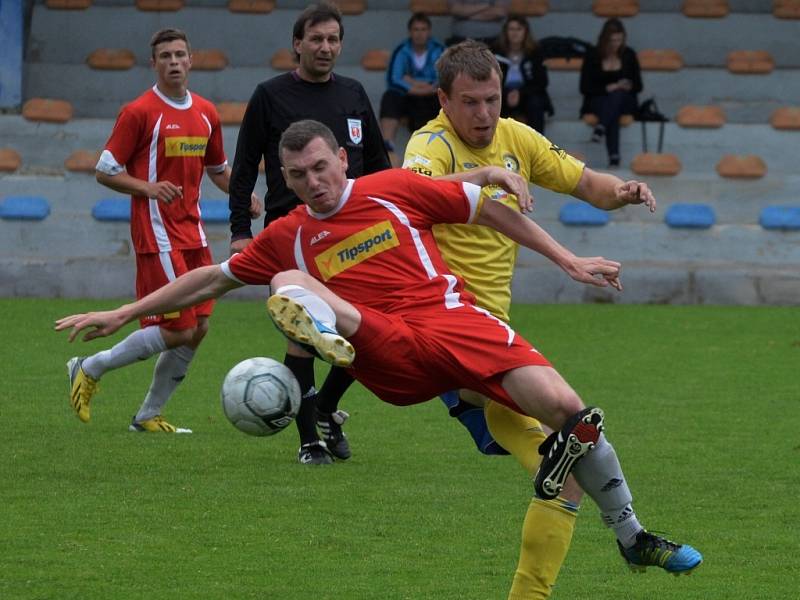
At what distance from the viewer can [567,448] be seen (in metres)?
4.53

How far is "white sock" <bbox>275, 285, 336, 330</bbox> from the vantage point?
463 cm

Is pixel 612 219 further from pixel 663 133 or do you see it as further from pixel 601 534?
pixel 601 534

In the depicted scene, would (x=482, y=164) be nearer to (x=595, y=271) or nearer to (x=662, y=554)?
(x=595, y=271)

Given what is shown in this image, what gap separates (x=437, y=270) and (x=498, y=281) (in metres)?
0.77

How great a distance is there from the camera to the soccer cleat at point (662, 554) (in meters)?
4.69

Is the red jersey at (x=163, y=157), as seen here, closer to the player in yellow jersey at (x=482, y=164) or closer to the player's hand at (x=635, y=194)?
the player in yellow jersey at (x=482, y=164)

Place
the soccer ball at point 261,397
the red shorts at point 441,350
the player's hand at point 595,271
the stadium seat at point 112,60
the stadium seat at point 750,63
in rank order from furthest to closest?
the stadium seat at point 750,63 < the stadium seat at point 112,60 < the player's hand at point 595,271 < the soccer ball at point 261,397 < the red shorts at point 441,350

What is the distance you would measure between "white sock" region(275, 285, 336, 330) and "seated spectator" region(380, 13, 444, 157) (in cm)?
1144

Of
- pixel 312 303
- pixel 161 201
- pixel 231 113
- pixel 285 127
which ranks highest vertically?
pixel 285 127

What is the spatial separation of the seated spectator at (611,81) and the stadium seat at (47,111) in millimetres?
5699

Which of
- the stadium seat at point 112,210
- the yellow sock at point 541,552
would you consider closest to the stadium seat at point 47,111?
the stadium seat at point 112,210

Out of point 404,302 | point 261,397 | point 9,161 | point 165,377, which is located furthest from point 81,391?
point 9,161

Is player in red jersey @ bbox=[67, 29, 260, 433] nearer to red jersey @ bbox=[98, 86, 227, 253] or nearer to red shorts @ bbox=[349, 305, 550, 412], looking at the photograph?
red jersey @ bbox=[98, 86, 227, 253]

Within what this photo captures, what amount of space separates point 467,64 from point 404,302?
3.78 ft
